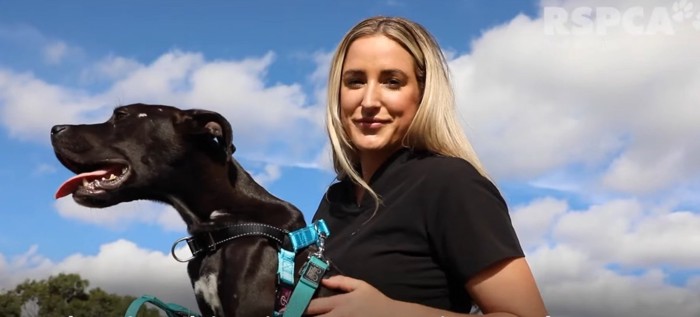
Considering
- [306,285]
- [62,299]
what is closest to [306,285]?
[306,285]

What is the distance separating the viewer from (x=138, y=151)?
5.38 metres

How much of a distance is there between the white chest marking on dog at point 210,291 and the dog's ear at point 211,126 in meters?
0.86

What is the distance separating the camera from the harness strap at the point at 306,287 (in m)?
3.99

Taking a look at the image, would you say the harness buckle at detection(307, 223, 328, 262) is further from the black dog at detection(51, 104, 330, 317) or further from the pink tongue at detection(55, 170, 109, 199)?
the pink tongue at detection(55, 170, 109, 199)

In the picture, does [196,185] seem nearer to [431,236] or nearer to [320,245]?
[320,245]

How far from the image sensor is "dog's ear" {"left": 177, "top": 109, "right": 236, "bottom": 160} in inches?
205

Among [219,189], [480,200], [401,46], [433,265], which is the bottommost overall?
[433,265]

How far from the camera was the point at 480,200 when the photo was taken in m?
3.73

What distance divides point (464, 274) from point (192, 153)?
7.57 ft

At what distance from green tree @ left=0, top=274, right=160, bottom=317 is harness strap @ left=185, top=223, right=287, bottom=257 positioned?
4730cm

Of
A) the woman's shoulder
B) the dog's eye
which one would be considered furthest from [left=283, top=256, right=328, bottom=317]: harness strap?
A: the dog's eye

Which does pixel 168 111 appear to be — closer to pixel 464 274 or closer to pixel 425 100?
pixel 425 100

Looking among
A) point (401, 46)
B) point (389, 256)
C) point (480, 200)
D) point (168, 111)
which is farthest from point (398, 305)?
point (168, 111)

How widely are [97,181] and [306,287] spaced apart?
2010mm
